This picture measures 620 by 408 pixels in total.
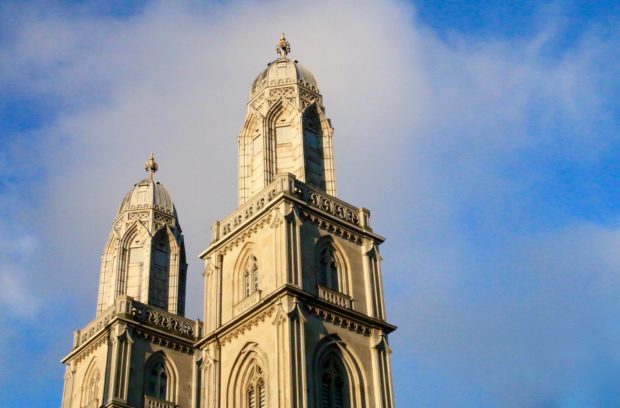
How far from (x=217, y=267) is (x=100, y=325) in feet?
36.0

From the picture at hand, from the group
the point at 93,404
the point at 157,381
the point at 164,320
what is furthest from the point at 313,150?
the point at 93,404

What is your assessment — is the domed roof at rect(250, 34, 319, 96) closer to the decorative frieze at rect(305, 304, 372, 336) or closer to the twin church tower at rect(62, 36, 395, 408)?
the twin church tower at rect(62, 36, 395, 408)

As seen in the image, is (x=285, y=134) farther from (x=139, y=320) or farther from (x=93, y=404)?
(x=93, y=404)

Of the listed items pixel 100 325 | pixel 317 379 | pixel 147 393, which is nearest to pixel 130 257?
pixel 100 325

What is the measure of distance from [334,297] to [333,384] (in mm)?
3844

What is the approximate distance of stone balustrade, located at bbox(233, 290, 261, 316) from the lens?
39750 millimetres

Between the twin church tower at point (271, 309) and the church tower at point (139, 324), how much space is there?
8 centimetres

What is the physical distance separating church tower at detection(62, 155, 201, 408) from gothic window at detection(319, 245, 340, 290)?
12964 millimetres

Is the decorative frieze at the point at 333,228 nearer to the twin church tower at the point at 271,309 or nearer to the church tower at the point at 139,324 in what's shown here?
the twin church tower at the point at 271,309

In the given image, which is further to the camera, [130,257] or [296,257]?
[130,257]

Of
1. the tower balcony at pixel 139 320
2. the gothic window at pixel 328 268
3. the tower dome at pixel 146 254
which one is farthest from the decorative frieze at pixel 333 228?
the tower dome at pixel 146 254

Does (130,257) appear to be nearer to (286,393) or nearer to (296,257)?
(296,257)

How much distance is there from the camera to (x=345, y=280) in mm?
41500

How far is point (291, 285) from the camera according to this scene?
38.1 m
